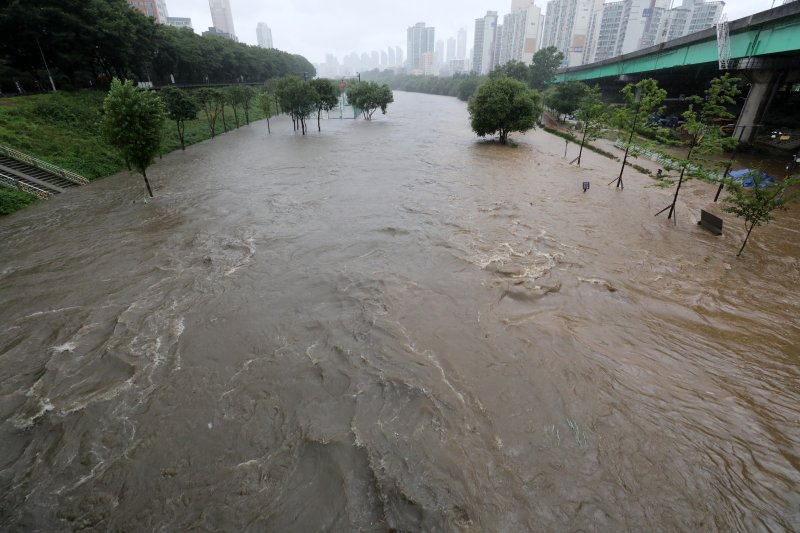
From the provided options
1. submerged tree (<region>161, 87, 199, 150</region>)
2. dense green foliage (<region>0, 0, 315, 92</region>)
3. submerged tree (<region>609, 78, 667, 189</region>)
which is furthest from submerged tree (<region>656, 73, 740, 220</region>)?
dense green foliage (<region>0, 0, 315, 92</region>)

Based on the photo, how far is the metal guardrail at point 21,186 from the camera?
2212 cm

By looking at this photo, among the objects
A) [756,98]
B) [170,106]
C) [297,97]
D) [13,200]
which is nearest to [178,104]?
[170,106]

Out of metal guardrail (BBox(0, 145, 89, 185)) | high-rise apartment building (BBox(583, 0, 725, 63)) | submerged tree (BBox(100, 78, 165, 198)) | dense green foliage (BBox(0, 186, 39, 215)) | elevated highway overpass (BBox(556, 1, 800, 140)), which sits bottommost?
dense green foliage (BBox(0, 186, 39, 215))

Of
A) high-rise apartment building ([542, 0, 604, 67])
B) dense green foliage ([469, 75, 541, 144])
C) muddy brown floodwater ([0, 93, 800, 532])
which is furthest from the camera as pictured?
high-rise apartment building ([542, 0, 604, 67])

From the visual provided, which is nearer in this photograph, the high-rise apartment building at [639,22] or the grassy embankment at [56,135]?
the grassy embankment at [56,135]

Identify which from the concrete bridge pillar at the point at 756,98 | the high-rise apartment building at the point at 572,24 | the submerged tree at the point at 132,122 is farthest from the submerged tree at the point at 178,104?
the high-rise apartment building at the point at 572,24

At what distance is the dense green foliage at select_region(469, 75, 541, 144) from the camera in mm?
41844

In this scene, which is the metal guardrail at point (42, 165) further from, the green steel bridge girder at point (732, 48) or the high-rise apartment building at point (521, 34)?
the high-rise apartment building at point (521, 34)

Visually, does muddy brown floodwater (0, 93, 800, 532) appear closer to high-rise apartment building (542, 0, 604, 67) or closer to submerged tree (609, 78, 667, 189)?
submerged tree (609, 78, 667, 189)

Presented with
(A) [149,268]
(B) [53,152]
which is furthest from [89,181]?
(A) [149,268]

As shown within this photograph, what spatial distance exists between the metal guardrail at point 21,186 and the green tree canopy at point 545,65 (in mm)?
94381

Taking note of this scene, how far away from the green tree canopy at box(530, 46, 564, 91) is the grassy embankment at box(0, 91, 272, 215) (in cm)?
8551

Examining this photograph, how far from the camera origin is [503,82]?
141 ft

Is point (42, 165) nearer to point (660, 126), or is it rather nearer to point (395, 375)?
point (395, 375)
